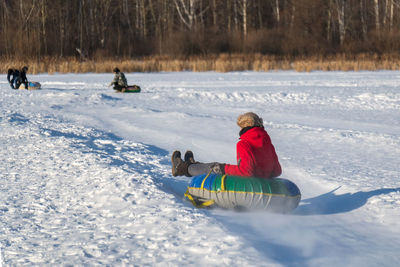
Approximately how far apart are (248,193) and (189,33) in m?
29.0

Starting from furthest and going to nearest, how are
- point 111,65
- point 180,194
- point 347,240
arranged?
point 111,65 < point 180,194 < point 347,240

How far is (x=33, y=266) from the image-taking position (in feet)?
11.7

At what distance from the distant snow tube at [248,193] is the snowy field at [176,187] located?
106 mm

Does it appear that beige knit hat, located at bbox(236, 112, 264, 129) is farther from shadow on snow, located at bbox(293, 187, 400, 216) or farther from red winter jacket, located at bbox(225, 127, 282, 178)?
shadow on snow, located at bbox(293, 187, 400, 216)

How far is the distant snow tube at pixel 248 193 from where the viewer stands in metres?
4.77

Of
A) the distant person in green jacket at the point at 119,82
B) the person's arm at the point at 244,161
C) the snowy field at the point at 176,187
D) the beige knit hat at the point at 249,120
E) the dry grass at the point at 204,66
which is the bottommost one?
the snowy field at the point at 176,187

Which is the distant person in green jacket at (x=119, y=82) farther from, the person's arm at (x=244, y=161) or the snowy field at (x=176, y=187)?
the person's arm at (x=244, y=161)

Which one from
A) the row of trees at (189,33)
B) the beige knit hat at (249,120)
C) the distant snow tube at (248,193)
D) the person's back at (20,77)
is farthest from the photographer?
the row of trees at (189,33)

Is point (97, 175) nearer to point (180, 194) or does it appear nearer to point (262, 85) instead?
point (180, 194)

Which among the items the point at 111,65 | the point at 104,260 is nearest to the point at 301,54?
the point at 111,65

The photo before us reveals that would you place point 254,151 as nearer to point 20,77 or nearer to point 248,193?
Answer: point 248,193

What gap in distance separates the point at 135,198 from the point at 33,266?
1750 mm

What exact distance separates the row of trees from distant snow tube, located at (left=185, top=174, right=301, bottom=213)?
25175 millimetres

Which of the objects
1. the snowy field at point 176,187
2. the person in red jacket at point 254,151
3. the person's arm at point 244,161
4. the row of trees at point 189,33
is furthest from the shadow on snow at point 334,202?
the row of trees at point 189,33
